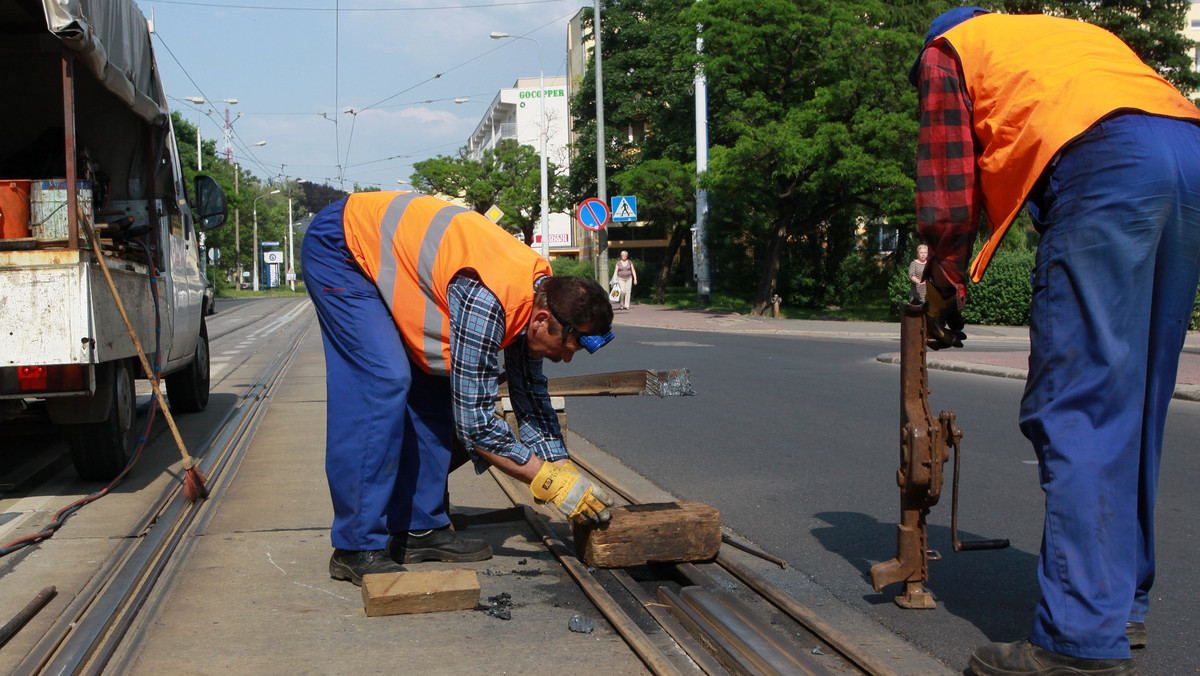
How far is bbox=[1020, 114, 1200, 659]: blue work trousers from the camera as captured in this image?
2.50 m

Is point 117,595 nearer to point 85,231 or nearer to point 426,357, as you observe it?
point 426,357

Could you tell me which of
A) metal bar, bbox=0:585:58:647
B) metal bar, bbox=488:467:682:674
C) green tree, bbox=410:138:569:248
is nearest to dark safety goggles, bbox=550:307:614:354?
metal bar, bbox=488:467:682:674

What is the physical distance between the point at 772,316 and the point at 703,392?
15604 mm

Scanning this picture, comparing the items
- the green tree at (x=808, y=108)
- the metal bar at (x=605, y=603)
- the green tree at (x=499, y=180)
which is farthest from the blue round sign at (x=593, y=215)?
the green tree at (x=499, y=180)

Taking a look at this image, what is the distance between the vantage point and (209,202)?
329 inches

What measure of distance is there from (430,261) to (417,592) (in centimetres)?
112

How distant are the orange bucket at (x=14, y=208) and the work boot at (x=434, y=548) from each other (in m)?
2.91

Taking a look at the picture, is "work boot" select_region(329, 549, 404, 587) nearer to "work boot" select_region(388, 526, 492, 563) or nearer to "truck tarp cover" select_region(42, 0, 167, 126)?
"work boot" select_region(388, 526, 492, 563)

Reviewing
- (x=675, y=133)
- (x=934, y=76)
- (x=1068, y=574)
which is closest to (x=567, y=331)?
(x=934, y=76)

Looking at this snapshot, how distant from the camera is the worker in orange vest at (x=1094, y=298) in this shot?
2502mm

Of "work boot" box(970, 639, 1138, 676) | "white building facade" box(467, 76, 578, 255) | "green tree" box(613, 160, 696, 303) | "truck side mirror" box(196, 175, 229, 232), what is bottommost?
"work boot" box(970, 639, 1138, 676)

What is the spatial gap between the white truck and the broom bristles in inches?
25.5

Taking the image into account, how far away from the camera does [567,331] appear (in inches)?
130

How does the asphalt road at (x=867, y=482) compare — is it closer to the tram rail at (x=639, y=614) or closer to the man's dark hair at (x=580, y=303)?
the tram rail at (x=639, y=614)
